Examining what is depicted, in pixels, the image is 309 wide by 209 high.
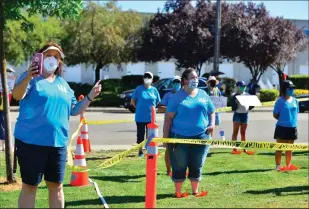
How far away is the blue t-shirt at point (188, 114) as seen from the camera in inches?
274

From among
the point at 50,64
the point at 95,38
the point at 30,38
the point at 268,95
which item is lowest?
the point at 268,95

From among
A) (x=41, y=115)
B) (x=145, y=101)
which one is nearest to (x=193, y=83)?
(x=41, y=115)

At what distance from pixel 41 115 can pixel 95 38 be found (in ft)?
104

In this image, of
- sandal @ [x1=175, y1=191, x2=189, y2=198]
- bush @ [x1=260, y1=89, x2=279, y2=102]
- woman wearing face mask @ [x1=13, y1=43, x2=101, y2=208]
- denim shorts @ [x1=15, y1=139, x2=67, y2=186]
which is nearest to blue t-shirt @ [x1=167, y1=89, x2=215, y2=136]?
sandal @ [x1=175, y1=191, x2=189, y2=198]

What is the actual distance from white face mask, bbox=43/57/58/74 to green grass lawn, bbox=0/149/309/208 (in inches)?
81.4

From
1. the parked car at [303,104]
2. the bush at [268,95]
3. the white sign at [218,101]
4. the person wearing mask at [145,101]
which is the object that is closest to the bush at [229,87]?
the bush at [268,95]

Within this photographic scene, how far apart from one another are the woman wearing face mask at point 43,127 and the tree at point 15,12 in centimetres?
268

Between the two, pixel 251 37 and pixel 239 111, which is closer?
pixel 239 111

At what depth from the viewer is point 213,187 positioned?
7816 mm

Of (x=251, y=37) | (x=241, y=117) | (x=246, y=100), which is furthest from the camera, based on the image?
(x=251, y=37)

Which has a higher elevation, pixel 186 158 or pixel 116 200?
pixel 186 158

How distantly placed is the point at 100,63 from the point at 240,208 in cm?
3266

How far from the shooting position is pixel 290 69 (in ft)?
183

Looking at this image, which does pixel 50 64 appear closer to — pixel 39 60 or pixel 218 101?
pixel 39 60
